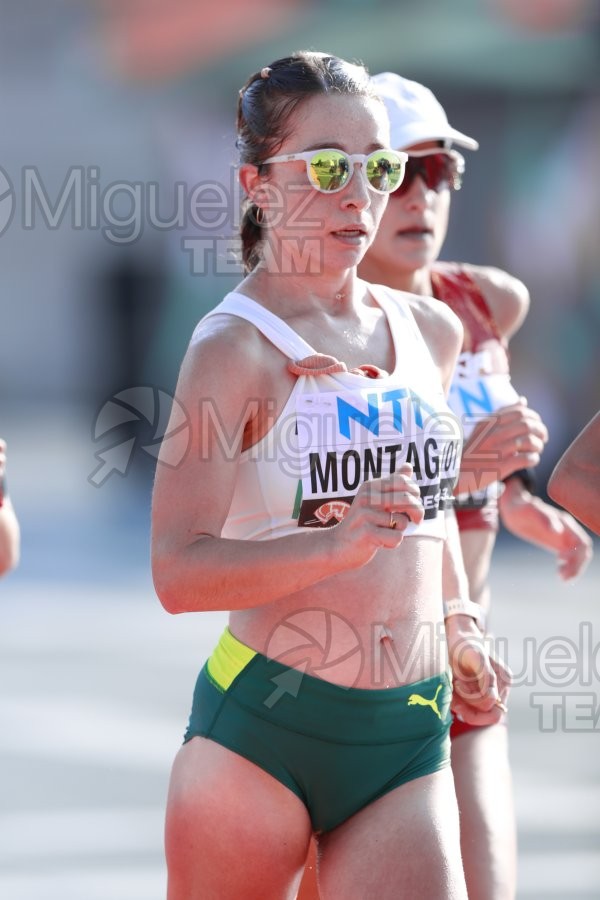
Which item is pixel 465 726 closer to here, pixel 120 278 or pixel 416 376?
pixel 416 376

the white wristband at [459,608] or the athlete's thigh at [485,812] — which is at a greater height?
the white wristband at [459,608]

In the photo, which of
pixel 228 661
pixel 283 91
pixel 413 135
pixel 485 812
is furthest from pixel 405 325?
pixel 485 812

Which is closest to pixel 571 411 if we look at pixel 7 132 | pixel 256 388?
pixel 7 132

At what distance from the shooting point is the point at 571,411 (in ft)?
52.1

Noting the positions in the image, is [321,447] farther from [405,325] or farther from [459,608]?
[459,608]

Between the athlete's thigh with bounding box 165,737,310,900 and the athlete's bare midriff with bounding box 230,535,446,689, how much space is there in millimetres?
240

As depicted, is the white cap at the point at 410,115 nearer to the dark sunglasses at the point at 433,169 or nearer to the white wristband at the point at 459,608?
the dark sunglasses at the point at 433,169

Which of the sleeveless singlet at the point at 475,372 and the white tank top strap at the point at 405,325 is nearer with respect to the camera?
the white tank top strap at the point at 405,325

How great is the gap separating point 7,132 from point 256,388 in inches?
781

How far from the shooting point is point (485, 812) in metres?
4.18

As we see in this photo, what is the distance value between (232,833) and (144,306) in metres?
16.6

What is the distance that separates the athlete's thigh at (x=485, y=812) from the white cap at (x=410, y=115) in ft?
5.01

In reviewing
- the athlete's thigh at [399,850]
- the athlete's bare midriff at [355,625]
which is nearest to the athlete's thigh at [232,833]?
the athlete's thigh at [399,850]

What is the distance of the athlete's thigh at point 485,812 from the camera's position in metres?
4.11
